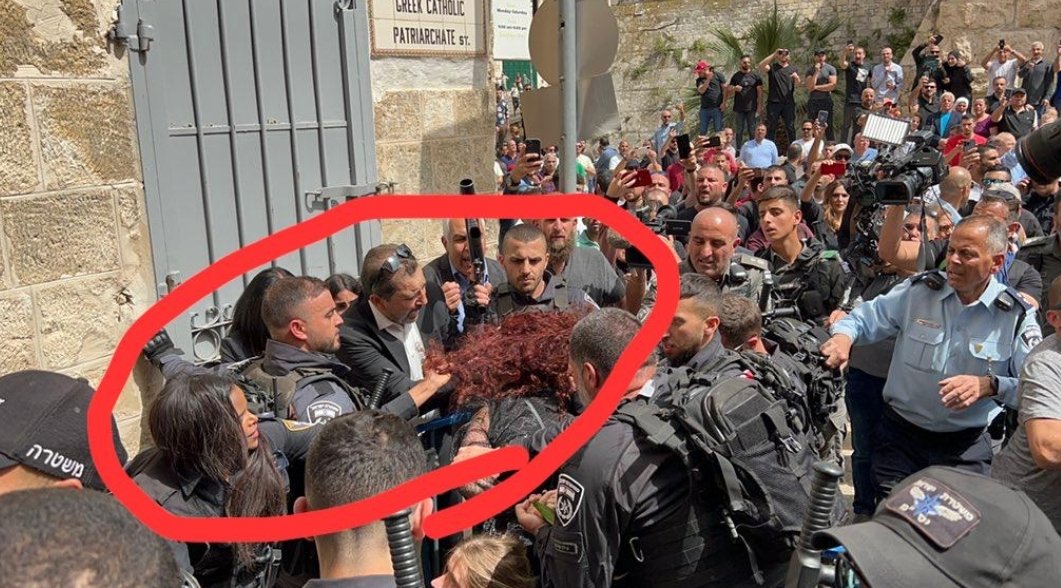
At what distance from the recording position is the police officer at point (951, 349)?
12.1 feet

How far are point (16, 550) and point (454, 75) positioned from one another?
17.1 ft

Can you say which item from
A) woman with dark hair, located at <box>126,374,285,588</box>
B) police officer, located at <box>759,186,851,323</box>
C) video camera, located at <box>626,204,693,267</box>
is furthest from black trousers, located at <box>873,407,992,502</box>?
woman with dark hair, located at <box>126,374,285,588</box>

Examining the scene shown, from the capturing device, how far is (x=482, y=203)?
2234 mm

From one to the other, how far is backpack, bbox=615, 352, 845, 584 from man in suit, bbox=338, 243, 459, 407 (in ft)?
5.22

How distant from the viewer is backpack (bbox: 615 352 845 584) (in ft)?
7.89

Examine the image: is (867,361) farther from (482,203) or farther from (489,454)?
(482,203)

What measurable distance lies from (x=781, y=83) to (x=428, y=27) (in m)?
13.0

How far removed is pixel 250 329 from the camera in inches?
153

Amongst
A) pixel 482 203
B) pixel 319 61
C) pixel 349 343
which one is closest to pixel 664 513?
pixel 482 203

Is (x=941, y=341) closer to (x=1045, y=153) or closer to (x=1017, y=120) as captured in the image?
(x=1045, y=153)

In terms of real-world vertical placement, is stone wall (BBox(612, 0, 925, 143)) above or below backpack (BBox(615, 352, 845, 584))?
above

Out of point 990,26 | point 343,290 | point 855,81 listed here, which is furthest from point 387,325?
point 990,26

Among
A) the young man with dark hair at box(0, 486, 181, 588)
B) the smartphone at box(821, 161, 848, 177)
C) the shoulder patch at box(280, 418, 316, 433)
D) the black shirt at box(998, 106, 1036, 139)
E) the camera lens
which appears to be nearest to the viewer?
the young man with dark hair at box(0, 486, 181, 588)

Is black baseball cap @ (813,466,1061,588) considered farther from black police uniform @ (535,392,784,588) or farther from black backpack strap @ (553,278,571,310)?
black backpack strap @ (553,278,571,310)
